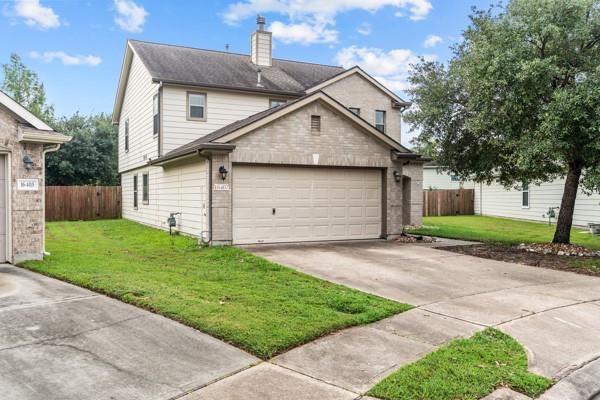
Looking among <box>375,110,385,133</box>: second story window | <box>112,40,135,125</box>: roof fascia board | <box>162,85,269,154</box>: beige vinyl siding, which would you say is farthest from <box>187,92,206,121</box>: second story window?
<box>375,110,385,133</box>: second story window

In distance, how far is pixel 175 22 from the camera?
21375mm

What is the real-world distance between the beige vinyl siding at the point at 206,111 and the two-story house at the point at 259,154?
36mm

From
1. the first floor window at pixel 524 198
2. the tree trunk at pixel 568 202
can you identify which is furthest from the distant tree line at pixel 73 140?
the tree trunk at pixel 568 202

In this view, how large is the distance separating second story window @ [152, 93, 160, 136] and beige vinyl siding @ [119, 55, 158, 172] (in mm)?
215

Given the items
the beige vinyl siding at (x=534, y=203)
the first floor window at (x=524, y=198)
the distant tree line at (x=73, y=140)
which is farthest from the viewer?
the distant tree line at (x=73, y=140)

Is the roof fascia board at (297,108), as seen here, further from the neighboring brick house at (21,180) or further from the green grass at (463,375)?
the green grass at (463,375)

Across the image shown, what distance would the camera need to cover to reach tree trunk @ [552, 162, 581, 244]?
1279 cm

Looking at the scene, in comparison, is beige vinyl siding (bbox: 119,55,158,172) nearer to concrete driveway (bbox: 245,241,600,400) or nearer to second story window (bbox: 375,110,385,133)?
concrete driveway (bbox: 245,241,600,400)

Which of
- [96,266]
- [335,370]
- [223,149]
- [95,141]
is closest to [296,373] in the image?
[335,370]

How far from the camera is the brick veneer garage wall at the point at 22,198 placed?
31.9ft

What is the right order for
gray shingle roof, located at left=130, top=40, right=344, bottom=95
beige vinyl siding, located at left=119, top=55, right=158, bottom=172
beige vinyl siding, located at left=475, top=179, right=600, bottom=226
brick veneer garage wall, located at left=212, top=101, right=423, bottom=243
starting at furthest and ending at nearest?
beige vinyl siding, located at left=475, top=179, right=600, bottom=226 → beige vinyl siding, located at left=119, top=55, right=158, bottom=172 → gray shingle roof, located at left=130, top=40, right=344, bottom=95 → brick veneer garage wall, located at left=212, top=101, right=423, bottom=243

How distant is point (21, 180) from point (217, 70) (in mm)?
10648

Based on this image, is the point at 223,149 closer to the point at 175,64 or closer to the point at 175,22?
the point at 175,64

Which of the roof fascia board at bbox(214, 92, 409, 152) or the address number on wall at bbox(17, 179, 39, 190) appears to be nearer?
the address number on wall at bbox(17, 179, 39, 190)
